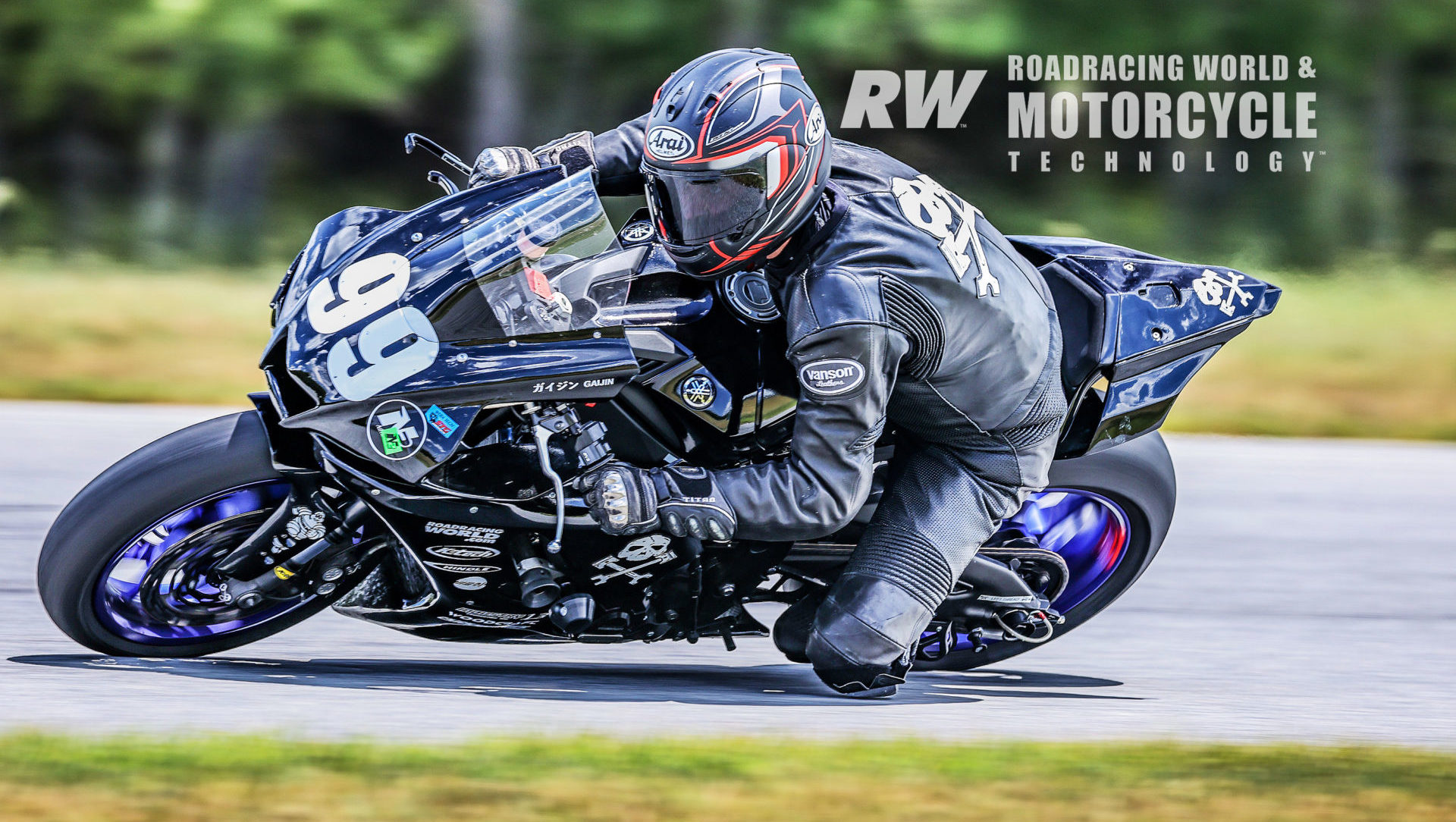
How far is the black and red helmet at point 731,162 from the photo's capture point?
129 inches

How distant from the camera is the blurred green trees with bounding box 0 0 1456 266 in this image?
34.5 feet

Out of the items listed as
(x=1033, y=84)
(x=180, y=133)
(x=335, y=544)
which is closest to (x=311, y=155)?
(x=180, y=133)

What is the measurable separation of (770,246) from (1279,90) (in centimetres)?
874

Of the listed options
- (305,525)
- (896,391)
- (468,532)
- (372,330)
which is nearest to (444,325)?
(372,330)

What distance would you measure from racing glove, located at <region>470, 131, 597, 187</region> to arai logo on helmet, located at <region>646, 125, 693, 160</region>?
436 mm

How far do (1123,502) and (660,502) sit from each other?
1432mm

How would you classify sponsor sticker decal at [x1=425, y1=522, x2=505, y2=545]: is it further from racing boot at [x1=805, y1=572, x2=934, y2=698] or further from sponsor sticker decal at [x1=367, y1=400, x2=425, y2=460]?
racing boot at [x1=805, y1=572, x2=934, y2=698]

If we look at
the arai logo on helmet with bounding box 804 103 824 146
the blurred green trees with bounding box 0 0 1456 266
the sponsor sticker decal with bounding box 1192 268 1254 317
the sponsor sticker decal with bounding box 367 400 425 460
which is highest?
the blurred green trees with bounding box 0 0 1456 266

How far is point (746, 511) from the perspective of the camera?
339 cm

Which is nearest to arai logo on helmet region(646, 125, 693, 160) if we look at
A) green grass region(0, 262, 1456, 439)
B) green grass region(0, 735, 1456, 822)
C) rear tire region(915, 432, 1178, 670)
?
green grass region(0, 735, 1456, 822)

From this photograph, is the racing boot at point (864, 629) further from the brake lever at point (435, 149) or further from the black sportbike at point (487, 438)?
the brake lever at point (435, 149)

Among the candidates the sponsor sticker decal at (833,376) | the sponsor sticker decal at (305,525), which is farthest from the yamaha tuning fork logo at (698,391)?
the sponsor sticker decal at (305,525)

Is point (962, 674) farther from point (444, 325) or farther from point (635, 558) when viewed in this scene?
point (444, 325)

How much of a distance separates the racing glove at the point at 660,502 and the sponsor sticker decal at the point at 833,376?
1.02 feet
